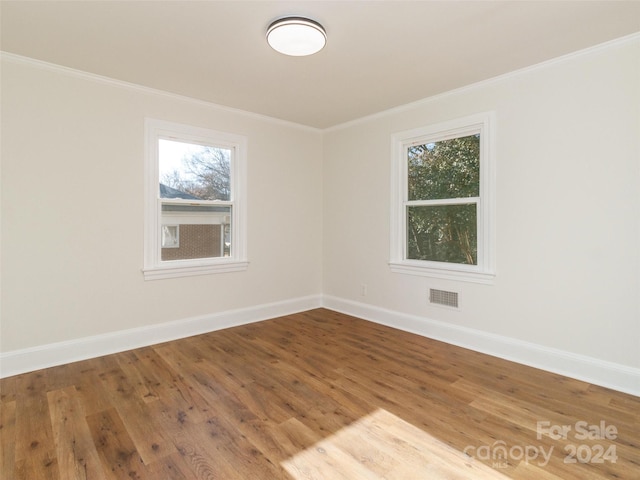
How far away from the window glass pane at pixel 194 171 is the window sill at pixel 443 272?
7.40 feet

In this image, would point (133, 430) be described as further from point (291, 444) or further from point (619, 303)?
point (619, 303)

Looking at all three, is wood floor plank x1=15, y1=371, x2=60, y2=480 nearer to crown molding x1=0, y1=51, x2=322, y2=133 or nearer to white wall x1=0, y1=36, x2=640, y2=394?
white wall x1=0, y1=36, x2=640, y2=394

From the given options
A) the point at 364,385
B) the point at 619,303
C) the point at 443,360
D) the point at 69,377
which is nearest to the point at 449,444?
the point at 364,385

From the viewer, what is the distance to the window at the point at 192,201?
350 cm

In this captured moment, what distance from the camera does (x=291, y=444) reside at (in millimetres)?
1918

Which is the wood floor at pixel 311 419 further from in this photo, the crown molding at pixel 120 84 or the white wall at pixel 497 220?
the crown molding at pixel 120 84

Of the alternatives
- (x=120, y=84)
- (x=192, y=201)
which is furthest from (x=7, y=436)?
(x=120, y=84)

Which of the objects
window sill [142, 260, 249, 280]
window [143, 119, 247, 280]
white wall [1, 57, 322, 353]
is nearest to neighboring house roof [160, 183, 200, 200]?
window [143, 119, 247, 280]

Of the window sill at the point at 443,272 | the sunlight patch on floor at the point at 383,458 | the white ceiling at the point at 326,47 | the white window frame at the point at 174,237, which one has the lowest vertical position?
the sunlight patch on floor at the point at 383,458

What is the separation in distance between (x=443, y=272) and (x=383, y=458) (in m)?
2.20

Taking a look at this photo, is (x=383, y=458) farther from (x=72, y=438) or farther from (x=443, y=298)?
(x=443, y=298)

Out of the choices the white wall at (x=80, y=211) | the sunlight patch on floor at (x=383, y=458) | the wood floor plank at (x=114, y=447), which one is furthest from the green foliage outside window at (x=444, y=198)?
the wood floor plank at (x=114, y=447)

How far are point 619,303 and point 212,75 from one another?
3.86 meters

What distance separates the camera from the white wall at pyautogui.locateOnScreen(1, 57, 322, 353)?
2.79 metres
